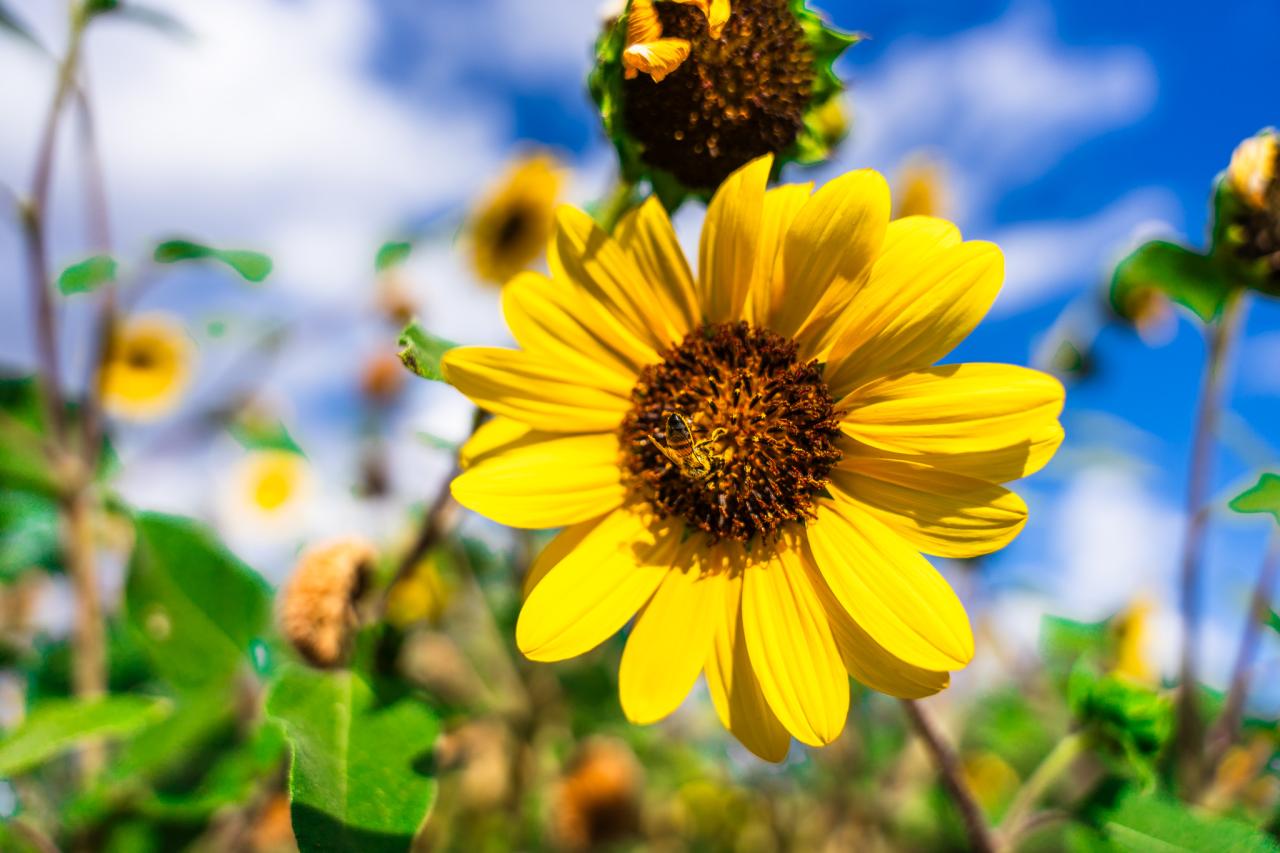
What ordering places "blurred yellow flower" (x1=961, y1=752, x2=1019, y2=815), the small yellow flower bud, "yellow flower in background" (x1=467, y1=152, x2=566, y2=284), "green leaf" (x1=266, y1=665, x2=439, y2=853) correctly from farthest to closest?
"blurred yellow flower" (x1=961, y1=752, x2=1019, y2=815)
"yellow flower in background" (x1=467, y1=152, x2=566, y2=284)
the small yellow flower bud
"green leaf" (x1=266, y1=665, x2=439, y2=853)

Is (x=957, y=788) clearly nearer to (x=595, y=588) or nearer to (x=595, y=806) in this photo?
(x=595, y=588)

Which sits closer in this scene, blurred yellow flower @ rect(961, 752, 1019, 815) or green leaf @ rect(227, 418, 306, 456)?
green leaf @ rect(227, 418, 306, 456)

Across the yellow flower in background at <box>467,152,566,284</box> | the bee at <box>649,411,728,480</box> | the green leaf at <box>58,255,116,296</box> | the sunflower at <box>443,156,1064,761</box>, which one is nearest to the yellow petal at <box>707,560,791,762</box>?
the sunflower at <box>443,156,1064,761</box>

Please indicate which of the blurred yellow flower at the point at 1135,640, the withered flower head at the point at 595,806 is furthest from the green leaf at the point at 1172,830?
the withered flower head at the point at 595,806

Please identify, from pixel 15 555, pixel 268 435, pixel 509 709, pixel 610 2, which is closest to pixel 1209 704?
pixel 509 709

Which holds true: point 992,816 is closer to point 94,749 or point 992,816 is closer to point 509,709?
point 509,709

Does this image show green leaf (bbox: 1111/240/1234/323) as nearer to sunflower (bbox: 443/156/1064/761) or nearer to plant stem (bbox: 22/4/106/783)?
sunflower (bbox: 443/156/1064/761)

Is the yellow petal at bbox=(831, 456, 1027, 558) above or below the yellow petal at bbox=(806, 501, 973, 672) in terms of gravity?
above
